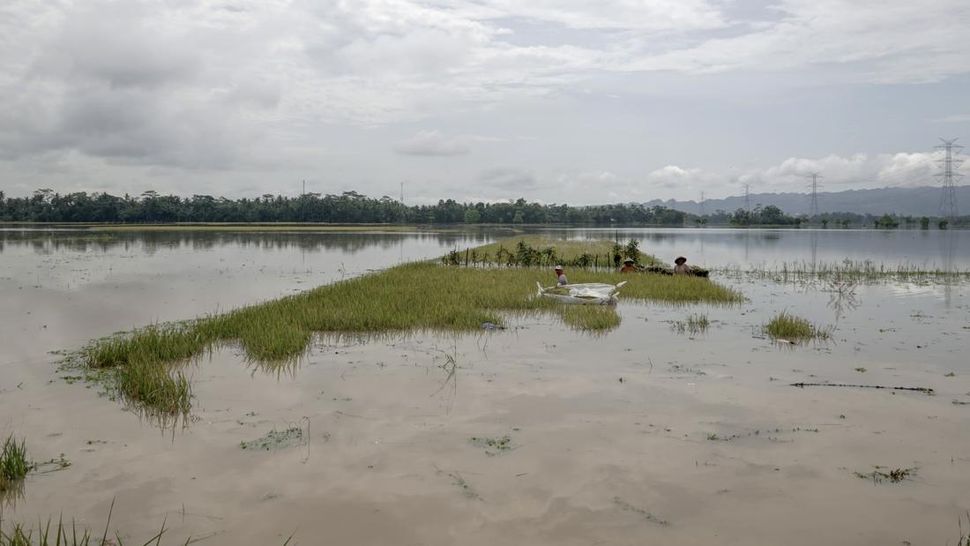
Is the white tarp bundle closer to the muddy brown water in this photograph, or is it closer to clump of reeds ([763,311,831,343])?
the muddy brown water

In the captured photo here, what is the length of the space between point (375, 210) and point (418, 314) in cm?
9953

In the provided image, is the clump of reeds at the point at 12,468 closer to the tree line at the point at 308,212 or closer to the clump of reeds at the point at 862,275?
the clump of reeds at the point at 862,275


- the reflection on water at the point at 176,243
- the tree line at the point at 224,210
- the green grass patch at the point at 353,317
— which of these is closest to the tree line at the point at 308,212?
the tree line at the point at 224,210

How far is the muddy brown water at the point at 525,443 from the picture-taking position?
4.34m

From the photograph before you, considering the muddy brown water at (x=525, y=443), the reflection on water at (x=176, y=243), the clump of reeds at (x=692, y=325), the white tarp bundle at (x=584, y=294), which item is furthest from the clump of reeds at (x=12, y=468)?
the reflection on water at (x=176, y=243)

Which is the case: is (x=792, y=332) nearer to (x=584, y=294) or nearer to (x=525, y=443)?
(x=584, y=294)

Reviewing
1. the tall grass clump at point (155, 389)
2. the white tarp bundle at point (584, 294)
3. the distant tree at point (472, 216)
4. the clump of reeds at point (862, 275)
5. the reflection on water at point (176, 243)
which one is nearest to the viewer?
the tall grass clump at point (155, 389)

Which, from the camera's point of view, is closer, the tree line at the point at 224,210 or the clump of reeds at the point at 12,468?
the clump of reeds at the point at 12,468

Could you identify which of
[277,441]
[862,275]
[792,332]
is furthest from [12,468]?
[862,275]

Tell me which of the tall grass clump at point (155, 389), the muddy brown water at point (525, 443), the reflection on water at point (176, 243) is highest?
the reflection on water at point (176, 243)

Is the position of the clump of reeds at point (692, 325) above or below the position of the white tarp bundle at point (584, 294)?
below

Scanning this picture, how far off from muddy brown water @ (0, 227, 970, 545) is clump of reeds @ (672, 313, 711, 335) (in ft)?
1.60

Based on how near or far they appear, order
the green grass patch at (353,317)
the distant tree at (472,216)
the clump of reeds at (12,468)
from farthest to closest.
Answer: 1. the distant tree at (472,216)
2. the green grass patch at (353,317)
3. the clump of reeds at (12,468)

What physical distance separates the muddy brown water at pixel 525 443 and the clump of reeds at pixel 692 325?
488 mm
